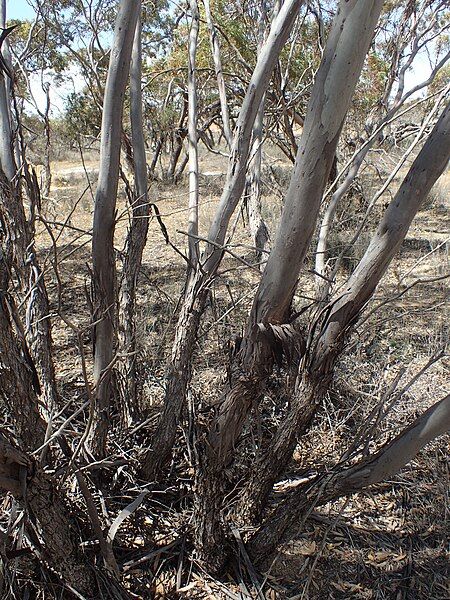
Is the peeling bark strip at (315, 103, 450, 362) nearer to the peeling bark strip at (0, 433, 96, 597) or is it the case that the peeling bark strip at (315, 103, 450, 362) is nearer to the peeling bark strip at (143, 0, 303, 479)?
the peeling bark strip at (143, 0, 303, 479)

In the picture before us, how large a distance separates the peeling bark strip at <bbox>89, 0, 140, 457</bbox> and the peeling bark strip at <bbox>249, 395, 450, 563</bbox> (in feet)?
2.64

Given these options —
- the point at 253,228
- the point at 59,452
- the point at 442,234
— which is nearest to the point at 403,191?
the point at 59,452

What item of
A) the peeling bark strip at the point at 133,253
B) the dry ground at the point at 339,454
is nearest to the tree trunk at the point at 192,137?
the dry ground at the point at 339,454

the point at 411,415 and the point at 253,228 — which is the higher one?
the point at 253,228

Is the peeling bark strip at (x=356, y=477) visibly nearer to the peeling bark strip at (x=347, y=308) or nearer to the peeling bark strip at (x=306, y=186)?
the peeling bark strip at (x=347, y=308)

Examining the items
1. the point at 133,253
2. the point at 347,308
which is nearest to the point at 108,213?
the point at 133,253

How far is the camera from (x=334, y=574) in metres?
2.02

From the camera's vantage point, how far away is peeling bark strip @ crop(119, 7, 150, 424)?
2.28 metres

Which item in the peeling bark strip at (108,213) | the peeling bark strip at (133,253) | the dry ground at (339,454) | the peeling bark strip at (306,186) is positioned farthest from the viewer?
the peeling bark strip at (133,253)

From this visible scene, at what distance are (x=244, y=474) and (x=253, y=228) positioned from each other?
2587 mm

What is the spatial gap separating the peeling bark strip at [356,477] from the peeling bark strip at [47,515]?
66 centimetres

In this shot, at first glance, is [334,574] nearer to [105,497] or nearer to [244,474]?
[244,474]

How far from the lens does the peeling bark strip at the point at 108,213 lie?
174cm

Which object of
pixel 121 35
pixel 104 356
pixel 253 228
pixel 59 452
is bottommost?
pixel 59 452
